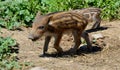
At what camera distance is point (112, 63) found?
9.20 m

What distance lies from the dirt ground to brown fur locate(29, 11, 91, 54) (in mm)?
323

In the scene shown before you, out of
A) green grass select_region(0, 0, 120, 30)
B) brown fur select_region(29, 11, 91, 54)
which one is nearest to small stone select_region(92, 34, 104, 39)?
brown fur select_region(29, 11, 91, 54)

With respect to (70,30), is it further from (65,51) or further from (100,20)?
(100,20)

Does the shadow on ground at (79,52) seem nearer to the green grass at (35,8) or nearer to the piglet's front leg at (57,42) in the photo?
the piglet's front leg at (57,42)

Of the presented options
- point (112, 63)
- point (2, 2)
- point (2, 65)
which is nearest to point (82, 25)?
point (112, 63)

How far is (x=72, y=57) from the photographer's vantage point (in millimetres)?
9516

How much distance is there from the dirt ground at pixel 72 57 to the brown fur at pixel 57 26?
323 millimetres

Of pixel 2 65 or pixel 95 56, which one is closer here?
pixel 2 65

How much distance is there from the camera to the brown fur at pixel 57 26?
9250 mm

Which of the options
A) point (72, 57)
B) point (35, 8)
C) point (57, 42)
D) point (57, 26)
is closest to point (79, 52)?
point (72, 57)

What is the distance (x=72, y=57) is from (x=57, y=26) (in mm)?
718

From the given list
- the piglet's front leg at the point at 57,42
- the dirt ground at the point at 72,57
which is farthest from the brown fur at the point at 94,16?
the piglet's front leg at the point at 57,42

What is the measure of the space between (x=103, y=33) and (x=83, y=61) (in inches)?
83.1

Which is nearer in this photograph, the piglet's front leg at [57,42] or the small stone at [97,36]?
the piglet's front leg at [57,42]
